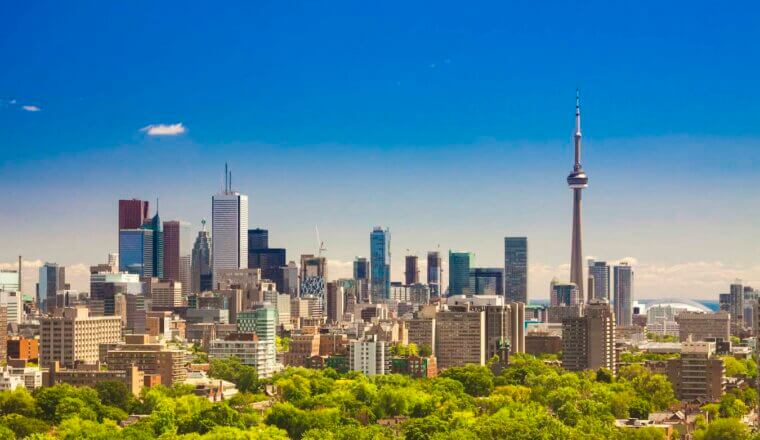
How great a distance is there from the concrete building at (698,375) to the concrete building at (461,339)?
31.9 meters

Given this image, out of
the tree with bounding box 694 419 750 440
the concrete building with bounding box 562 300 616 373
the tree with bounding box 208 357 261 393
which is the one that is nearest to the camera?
the tree with bounding box 694 419 750 440

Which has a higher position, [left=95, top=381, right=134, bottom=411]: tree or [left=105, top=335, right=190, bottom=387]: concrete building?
[left=105, top=335, right=190, bottom=387]: concrete building

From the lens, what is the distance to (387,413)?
3406 inches

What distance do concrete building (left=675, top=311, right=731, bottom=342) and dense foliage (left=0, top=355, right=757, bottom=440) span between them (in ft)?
227

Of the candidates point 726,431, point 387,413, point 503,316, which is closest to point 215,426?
point 387,413

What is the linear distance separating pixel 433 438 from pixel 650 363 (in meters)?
59.4

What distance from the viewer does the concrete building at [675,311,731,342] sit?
17775cm

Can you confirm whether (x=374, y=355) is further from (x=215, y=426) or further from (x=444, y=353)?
(x=215, y=426)

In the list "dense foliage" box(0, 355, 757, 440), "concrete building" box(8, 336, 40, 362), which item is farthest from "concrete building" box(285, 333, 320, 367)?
"concrete building" box(8, 336, 40, 362)

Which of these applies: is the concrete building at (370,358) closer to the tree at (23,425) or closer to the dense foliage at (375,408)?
the dense foliage at (375,408)

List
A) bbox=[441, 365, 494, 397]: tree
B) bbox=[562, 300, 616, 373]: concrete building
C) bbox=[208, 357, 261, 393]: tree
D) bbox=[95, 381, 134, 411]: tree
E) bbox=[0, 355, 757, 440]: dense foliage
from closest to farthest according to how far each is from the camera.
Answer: bbox=[0, 355, 757, 440]: dense foliage
bbox=[95, 381, 134, 411]: tree
bbox=[441, 365, 494, 397]: tree
bbox=[208, 357, 261, 393]: tree
bbox=[562, 300, 616, 373]: concrete building

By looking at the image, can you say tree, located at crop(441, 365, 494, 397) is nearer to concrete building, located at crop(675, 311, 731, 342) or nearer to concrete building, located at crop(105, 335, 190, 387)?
concrete building, located at crop(105, 335, 190, 387)

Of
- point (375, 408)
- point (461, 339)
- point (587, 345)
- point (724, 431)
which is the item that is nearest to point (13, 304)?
point (461, 339)

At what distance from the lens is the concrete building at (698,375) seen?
98594mm
